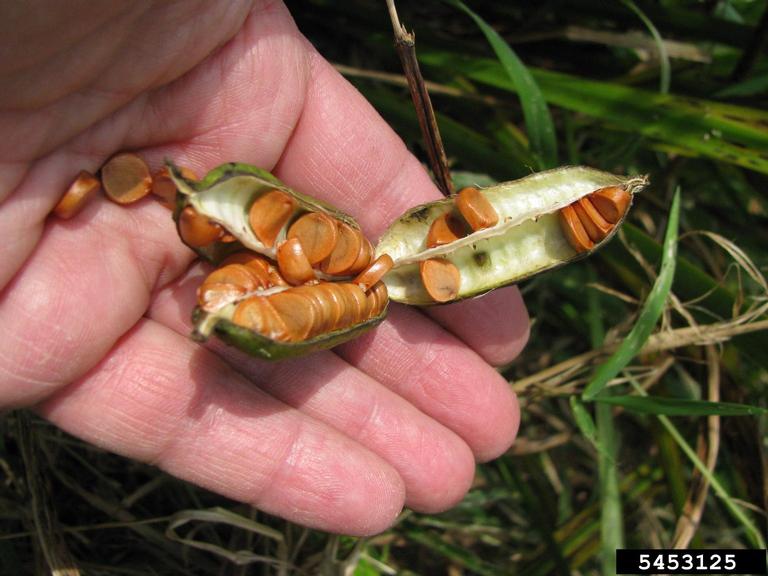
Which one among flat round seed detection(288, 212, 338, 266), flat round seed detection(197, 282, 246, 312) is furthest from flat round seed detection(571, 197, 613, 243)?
flat round seed detection(197, 282, 246, 312)

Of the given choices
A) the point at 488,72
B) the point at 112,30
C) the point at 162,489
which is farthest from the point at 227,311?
the point at 488,72

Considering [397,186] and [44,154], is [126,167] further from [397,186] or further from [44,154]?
[397,186]

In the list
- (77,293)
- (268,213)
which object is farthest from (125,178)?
(268,213)

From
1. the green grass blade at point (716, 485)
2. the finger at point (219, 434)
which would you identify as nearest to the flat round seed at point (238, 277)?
the finger at point (219, 434)

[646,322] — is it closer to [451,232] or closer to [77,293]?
[451,232]

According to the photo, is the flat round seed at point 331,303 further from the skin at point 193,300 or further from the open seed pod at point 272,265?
the skin at point 193,300

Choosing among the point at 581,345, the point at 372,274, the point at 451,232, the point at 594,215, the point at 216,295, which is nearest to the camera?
the point at 216,295
